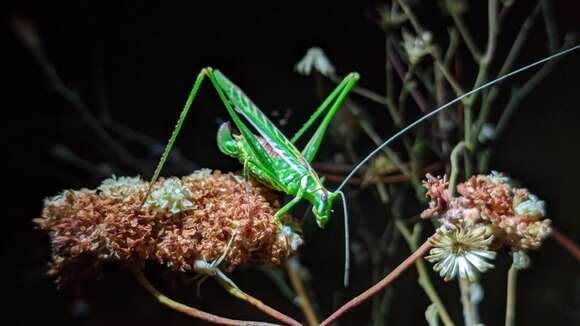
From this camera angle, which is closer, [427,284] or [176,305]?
[176,305]

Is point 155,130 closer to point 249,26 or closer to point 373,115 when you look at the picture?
point 249,26

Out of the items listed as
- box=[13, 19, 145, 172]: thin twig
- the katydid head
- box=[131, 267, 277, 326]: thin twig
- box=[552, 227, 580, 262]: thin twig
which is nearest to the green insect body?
the katydid head

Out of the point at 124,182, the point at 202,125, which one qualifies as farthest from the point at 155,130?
the point at 124,182

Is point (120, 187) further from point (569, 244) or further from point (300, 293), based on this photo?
point (569, 244)

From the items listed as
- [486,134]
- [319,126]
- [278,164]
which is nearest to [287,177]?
[278,164]

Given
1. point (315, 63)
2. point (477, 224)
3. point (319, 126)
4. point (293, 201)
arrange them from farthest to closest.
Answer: point (315, 63) → point (319, 126) → point (293, 201) → point (477, 224)
